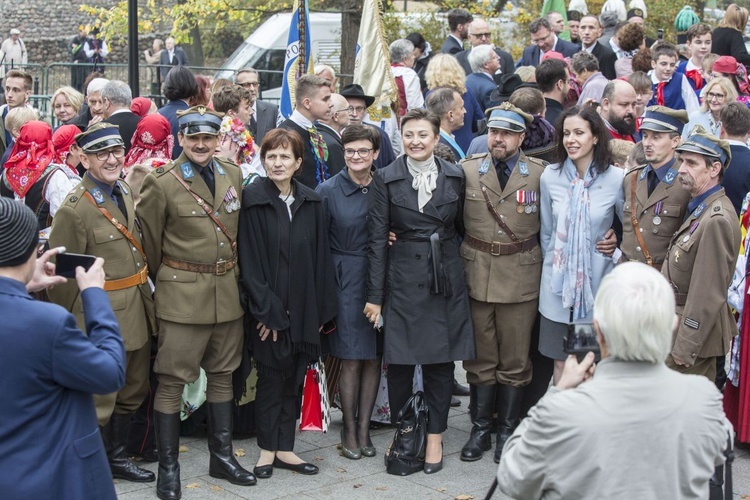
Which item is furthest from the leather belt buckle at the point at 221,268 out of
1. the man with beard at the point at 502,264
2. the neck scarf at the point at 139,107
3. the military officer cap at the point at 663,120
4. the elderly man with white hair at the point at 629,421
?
the neck scarf at the point at 139,107

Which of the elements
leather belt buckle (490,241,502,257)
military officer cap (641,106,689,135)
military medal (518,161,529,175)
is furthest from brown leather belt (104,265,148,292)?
military officer cap (641,106,689,135)

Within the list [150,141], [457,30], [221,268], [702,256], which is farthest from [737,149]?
[457,30]

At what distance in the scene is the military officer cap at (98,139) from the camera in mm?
5754

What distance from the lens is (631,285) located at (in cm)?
312

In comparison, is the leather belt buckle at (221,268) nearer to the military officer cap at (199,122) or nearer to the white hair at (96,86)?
the military officer cap at (199,122)

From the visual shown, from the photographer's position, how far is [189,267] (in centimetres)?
588

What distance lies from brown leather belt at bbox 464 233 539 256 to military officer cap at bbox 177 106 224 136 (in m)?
1.70

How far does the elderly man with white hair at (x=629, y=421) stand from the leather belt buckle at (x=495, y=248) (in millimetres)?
3185

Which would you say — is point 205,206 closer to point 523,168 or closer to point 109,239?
point 109,239

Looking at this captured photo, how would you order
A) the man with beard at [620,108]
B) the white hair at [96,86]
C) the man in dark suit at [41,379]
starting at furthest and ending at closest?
the white hair at [96,86] < the man with beard at [620,108] < the man in dark suit at [41,379]

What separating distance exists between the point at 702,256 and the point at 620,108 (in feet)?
9.65

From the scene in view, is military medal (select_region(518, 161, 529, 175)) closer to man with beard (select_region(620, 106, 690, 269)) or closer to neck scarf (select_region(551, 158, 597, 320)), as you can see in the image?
neck scarf (select_region(551, 158, 597, 320))

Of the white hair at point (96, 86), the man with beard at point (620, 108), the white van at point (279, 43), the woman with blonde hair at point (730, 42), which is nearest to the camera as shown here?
the man with beard at point (620, 108)

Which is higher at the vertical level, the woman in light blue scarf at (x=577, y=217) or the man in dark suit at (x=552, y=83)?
the man in dark suit at (x=552, y=83)
